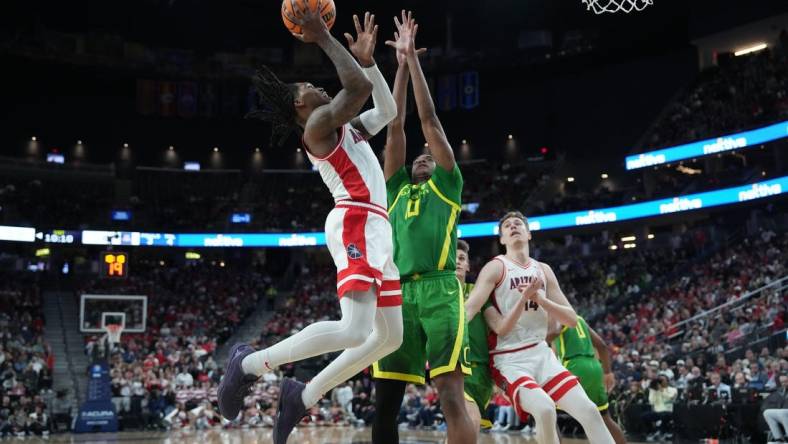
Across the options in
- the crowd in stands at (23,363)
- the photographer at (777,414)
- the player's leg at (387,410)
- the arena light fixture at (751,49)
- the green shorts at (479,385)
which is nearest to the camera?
the player's leg at (387,410)

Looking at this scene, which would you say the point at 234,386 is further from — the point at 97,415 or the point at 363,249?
the point at 97,415

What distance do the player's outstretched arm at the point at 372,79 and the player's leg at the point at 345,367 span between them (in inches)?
45.7

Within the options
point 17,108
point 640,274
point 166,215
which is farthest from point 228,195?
point 640,274

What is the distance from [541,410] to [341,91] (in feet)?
8.03

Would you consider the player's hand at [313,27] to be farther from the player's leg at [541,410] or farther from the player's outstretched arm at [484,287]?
the player's leg at [541,410]

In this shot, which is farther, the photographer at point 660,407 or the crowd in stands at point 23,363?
the crowd in stands at point 23,363

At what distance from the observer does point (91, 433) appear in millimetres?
19125

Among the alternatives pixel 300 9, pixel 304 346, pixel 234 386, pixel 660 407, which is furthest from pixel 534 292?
pixel 660 407

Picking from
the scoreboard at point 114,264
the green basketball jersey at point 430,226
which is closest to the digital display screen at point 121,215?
the scoreboard at point 114,264

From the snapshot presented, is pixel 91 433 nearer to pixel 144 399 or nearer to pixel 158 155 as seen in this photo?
pixel 144 399

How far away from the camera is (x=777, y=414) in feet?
38.8

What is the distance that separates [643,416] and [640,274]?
47.0 ft

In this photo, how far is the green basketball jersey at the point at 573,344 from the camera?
729 centimetres

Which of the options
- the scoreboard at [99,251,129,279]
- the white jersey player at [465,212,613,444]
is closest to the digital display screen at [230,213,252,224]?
the scoreboard at [99,251,129,279]
